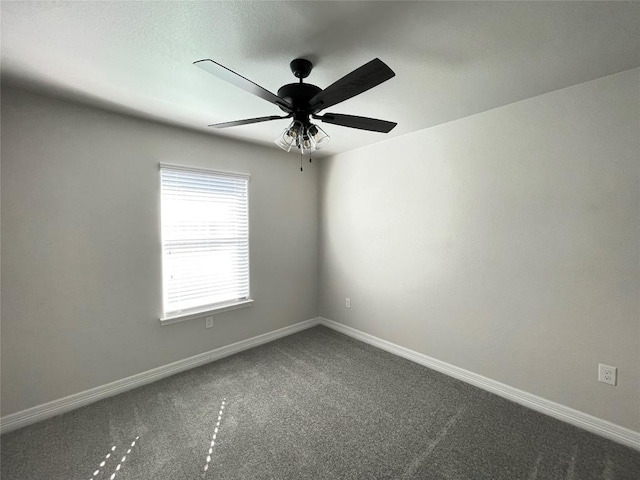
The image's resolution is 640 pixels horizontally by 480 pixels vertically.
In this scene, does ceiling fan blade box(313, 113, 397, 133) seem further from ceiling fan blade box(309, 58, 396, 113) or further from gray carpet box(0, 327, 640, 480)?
gray carpet box(0, 327, 640, 480)

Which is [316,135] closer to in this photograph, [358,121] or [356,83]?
[358,121]

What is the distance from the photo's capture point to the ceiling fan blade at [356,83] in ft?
3.82

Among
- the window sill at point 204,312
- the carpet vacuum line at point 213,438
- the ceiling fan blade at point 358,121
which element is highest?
the ceiling fan blade at point 358,121

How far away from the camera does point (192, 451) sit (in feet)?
5.85

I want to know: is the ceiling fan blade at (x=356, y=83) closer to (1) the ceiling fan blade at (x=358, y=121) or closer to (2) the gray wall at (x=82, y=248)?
(1) the ceiling fan blade at (x=358, y=121)

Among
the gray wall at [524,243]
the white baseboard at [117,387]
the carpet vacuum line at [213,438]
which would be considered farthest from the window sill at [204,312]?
the gray wall at [524,243]

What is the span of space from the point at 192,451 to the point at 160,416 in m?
0.51

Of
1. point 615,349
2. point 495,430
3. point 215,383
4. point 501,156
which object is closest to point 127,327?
point 215,383

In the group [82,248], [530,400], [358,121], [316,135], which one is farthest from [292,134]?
[530,400]

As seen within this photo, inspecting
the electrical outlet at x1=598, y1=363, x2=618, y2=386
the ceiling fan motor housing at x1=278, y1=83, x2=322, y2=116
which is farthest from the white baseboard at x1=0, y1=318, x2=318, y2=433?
the electrical outlet at x1=598, y1=363, x2=618, y2=386

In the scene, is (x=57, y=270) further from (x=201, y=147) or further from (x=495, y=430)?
(x=495, y=430)

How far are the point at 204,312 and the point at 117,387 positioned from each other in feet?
2.96

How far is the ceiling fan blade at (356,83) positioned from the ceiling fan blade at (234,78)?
0.20 m

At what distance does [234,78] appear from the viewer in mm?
1280
